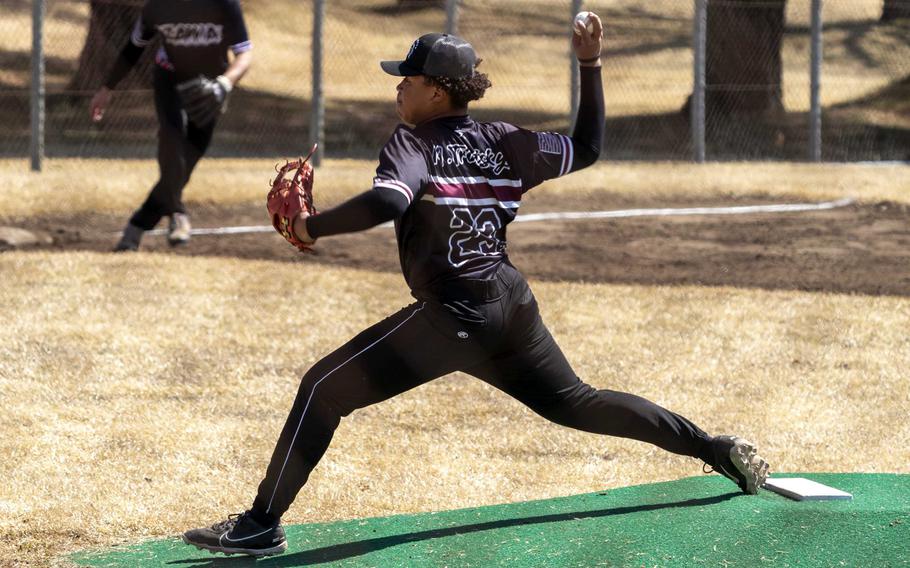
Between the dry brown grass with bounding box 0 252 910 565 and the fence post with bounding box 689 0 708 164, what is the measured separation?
7.89m

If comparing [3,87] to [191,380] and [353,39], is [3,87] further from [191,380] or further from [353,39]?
[191,380]

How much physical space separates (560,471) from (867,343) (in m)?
2.78

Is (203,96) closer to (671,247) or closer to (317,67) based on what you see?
(671,247)

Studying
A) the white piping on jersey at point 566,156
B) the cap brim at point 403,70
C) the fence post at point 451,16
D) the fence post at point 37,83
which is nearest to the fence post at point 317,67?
the fence post at point 451,16

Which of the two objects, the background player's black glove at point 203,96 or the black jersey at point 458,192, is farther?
the background player's black glove at point 203,96

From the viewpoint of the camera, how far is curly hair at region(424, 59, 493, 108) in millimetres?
4426

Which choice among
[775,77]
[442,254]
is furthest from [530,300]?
[775,77]

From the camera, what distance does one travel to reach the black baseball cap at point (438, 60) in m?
4.38

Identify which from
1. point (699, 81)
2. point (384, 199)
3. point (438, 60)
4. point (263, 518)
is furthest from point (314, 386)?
point (699, 81)

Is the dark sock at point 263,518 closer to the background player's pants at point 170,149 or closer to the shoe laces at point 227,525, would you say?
the shoe laces at point 227,525

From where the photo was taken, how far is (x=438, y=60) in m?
4.38

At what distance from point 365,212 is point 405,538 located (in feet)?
4.37

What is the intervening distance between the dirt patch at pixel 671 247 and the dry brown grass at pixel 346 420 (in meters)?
0.51

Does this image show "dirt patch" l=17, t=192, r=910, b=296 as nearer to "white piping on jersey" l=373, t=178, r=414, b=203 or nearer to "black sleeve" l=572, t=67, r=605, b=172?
"black sleeve" l=572, t=67, r=605, b=172
